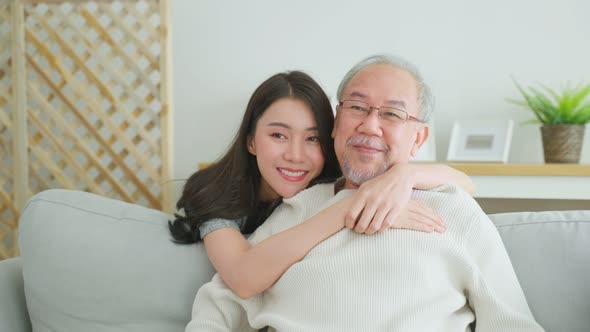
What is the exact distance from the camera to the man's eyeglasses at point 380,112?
3.61 ft

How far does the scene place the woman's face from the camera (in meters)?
1.22

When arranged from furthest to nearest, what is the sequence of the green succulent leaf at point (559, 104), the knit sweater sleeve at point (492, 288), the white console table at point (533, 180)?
the green succulent leaf at point (559, 104) < the white console table at point (533, 180) < the knit sweater sleeve at point (492, 288)

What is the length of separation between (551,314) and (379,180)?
394 millimetres

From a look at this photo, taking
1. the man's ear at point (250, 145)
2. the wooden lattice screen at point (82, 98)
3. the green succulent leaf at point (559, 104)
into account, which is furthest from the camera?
the wooden lattice screen at point (82, 98)

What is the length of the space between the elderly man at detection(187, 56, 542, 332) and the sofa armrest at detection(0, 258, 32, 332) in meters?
0.37

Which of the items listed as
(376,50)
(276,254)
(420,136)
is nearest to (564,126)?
(376,50)

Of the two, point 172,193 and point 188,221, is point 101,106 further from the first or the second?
point 188,221

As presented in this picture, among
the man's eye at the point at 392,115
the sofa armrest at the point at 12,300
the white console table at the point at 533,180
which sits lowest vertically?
the sofa armrest at the point at 12,300

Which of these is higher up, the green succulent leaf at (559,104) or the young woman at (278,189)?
the green succulent leaf at (559,104)

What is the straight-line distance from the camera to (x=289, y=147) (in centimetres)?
122

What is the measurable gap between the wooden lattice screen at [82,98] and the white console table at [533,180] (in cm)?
146

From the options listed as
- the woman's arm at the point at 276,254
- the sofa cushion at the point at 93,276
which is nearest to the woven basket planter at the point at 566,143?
the woman's arm at the point at 276,254

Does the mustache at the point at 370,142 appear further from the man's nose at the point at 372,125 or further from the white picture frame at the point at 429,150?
the white picture frame at the point at 429,150

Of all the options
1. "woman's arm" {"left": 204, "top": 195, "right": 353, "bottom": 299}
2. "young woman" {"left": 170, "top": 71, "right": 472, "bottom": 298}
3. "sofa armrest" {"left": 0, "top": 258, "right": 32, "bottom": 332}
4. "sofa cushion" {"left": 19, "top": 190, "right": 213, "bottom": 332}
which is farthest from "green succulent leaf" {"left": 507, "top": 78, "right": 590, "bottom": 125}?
"sofa armrest" {"left": 0, "top": 258, "right": 32, "bottom": 332}
